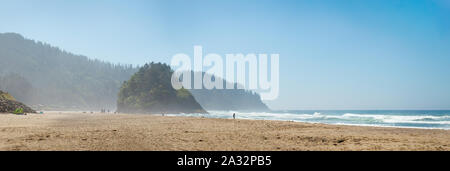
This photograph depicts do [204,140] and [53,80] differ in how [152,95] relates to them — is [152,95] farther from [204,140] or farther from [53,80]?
[53,80]
